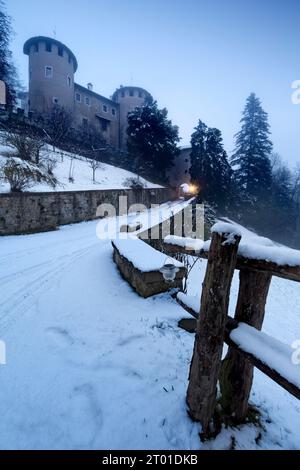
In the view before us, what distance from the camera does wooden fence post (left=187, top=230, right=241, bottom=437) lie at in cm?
196

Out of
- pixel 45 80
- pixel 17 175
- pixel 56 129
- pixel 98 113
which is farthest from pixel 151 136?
pixel 17 175

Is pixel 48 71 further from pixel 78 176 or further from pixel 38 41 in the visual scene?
pixel 78 176

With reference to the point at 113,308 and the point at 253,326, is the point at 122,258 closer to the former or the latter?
the point at 113,308

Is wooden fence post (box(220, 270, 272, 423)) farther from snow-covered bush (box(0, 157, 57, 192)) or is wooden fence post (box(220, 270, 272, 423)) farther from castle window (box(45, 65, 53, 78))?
castle window (box(45, 65, 53, 78))

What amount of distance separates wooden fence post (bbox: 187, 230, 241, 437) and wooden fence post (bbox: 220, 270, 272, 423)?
0.76 ft

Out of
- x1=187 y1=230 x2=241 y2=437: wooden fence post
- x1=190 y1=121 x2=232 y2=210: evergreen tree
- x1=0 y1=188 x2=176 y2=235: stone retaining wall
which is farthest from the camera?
x1=190 y1=121 x2=232 y2=210: evergreen tree

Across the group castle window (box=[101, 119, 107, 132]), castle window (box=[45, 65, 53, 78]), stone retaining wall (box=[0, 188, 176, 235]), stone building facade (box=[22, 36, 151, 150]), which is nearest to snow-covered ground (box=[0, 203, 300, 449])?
stone retaining wall (box=[0, 188, 176, 235])

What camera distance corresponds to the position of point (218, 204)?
27.1m

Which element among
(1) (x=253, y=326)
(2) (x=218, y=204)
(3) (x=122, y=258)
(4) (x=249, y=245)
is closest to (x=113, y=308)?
(3) (x=122, y=258)

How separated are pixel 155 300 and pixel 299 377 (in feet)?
11.0

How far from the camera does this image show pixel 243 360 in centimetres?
229

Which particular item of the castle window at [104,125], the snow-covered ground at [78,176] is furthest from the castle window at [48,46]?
the snow-covered ground at [78,176]

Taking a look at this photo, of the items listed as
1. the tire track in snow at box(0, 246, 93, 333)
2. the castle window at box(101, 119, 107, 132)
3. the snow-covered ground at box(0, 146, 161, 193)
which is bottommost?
the tire track in snow at box(0, 246, 93, 333)

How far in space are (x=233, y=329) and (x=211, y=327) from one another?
0.19 meters
